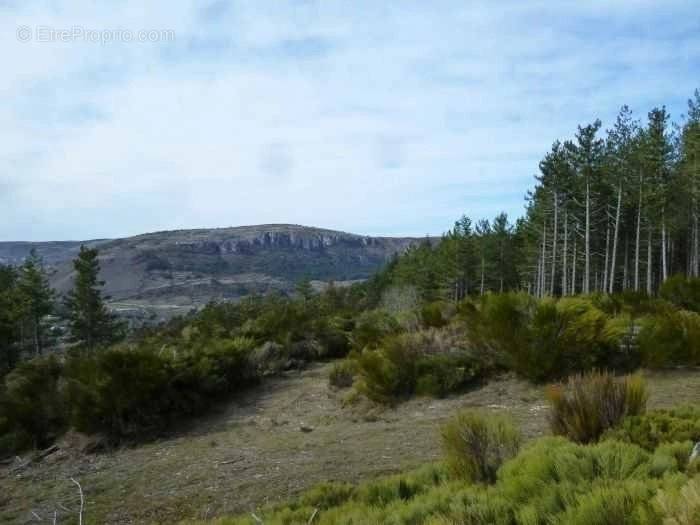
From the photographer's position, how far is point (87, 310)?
35469mm

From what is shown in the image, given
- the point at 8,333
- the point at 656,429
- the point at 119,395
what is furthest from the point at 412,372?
the point at 8,333

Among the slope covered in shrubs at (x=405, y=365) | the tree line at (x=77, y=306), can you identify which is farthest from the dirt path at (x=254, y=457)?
the tree line at (x=77, y=306)

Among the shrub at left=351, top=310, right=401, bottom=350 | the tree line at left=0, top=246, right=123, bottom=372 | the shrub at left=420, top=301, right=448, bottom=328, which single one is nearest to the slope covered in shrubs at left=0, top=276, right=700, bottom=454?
the shrub at left=420, top=301, right=448, bottom=328

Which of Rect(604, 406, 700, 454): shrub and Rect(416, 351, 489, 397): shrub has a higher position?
Rect(604, 406, 700, 454): shrub

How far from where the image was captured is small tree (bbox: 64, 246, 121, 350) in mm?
35375

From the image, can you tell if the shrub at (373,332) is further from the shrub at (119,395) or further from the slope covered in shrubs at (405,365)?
the shrub at (119,395)

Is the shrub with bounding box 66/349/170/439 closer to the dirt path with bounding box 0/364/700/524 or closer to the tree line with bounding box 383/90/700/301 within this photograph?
the dirt path with bounding box 0/364/700/524

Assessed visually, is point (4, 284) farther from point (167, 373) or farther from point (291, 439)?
point (291, 439)

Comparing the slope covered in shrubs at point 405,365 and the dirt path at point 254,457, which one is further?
the slope covered in shrubs at point 405,365

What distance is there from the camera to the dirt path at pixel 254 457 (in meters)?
5.85

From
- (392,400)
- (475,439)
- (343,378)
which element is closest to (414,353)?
(392,400)

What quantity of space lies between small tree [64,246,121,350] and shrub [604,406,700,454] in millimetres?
35413

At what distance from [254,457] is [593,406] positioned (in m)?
4.39

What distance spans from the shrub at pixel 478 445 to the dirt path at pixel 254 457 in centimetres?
178
